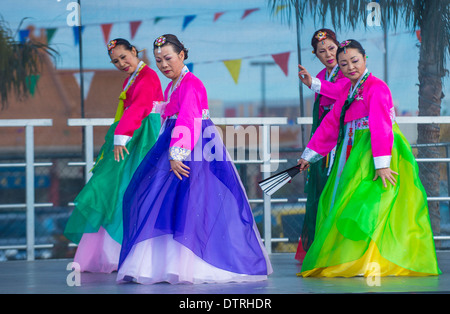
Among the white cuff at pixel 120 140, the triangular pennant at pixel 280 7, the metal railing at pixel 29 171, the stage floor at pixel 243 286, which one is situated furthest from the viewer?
the triangular pennant at pixel 280 7

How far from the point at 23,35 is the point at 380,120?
271cm

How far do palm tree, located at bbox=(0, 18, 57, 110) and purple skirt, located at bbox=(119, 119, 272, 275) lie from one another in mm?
1917

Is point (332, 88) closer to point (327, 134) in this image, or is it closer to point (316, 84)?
point (316, 84)

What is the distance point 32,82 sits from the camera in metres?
5.15

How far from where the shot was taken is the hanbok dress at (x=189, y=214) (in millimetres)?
3361

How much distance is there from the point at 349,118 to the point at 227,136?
65.7 inches

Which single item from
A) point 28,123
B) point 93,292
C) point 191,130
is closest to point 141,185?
point 191,130

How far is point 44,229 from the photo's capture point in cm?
521

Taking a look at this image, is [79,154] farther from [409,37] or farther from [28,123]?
[409,37]

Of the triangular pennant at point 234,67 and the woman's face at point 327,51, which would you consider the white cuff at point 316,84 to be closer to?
the woman's face at point 327,51

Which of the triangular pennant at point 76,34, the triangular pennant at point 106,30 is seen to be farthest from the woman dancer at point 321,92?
the triangular pennant at point 76,34

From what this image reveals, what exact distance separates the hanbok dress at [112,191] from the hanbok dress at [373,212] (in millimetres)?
1066

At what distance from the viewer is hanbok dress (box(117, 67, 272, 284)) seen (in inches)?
132
